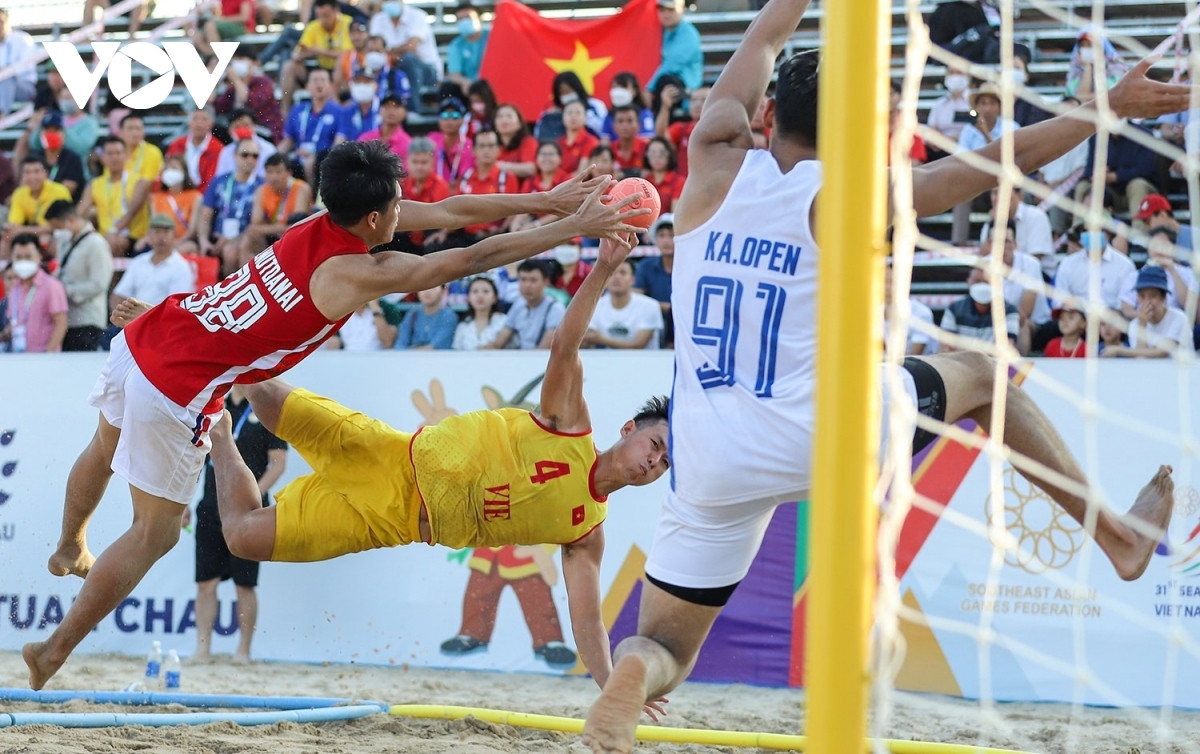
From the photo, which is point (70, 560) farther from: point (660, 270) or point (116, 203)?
point (116, 203)

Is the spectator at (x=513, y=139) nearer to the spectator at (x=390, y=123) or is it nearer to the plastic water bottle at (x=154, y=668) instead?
the spectator at (x=390, y=123)

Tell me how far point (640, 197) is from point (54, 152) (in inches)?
391

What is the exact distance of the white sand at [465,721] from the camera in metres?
5.81

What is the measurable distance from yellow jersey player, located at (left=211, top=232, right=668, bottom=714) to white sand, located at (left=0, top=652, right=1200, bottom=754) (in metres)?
0.83

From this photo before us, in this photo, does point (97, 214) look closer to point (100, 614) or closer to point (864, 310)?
Result: point (100, 614)

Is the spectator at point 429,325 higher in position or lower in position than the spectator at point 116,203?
lower

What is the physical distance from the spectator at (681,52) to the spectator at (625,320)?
2855mm

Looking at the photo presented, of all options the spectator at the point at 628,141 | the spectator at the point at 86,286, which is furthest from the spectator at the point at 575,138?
the spectator at the point at 86,286

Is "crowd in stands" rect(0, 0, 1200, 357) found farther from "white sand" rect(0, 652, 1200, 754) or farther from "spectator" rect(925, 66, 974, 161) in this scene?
"white sand" rect(0, 652, 1200, 754)

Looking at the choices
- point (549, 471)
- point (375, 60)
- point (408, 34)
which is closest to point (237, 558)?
point (549, 471)

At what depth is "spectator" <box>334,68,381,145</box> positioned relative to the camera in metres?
12.0

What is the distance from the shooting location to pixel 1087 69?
10234 mm

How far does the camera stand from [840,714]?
271cm

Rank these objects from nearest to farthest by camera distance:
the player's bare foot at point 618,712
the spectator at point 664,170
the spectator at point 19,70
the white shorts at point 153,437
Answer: the player's bare foot at point 618,712 → the white shorts at point 153,437 → the spectator at point 664,170 → the spectator at point 19,70
